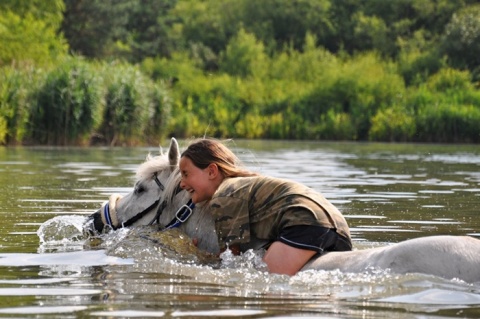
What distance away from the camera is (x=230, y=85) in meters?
55.7

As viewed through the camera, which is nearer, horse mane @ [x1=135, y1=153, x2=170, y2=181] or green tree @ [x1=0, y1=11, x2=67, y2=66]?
horse mane @ [x1=135, y1=153, x2=170, y2=181]

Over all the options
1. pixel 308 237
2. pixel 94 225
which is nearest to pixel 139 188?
pixel 94 225

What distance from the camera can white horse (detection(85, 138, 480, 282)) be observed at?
6320 millimetres

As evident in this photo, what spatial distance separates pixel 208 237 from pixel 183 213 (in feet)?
1.05

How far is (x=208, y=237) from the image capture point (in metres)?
7.84

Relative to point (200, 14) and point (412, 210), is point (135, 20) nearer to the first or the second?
point (200, 14)

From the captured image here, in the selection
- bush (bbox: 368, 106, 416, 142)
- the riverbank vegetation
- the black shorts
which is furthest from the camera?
bush (bbox: 368, 106, 416, 142)

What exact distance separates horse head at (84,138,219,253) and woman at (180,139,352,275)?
0.33 meters

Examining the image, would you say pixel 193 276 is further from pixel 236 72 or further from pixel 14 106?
pixel 236 72

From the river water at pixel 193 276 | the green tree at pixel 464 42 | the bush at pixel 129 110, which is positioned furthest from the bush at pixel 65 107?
the green tree at pixel 464 42

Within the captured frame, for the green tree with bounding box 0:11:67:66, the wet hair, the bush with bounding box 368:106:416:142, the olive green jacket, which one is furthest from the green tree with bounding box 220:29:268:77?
the olive green jacket

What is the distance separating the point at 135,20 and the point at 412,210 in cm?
6340

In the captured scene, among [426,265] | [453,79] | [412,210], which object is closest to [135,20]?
[453,79]

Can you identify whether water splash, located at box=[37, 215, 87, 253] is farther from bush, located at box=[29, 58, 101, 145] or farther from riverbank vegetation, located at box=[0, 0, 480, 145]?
bush, located at box=[29, 58, 101, 145]
